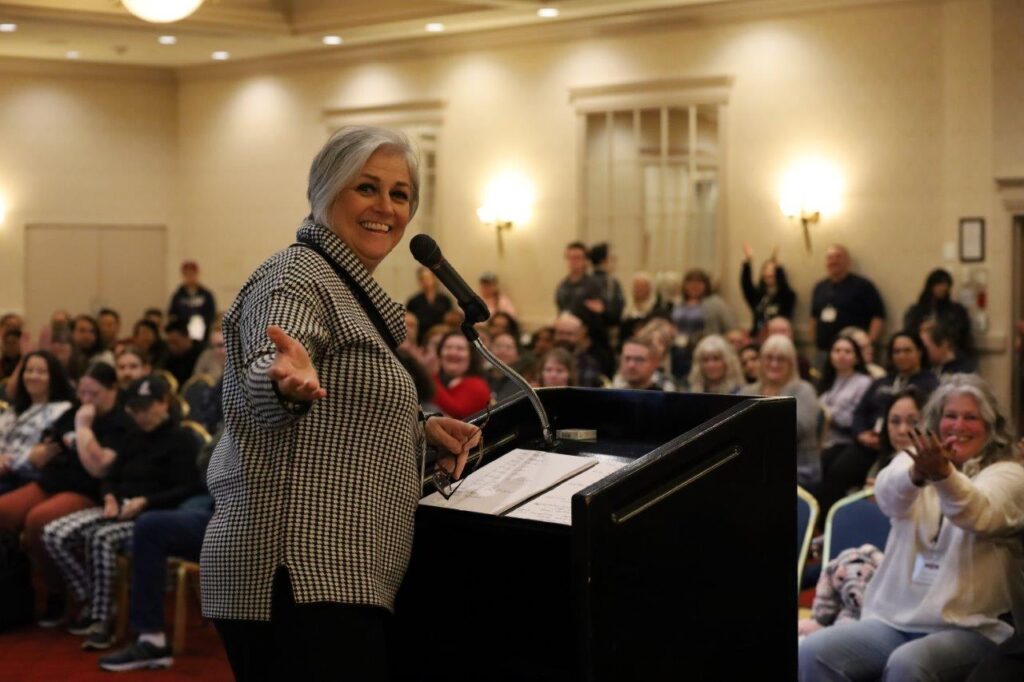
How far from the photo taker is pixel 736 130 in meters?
11.0

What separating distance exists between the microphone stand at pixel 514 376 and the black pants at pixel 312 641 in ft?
1.49

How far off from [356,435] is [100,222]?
13638 mm

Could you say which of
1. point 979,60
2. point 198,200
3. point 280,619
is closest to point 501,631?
point 280,619

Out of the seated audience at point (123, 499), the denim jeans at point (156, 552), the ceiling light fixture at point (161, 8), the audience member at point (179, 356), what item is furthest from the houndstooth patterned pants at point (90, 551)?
the audience member at point (179, 356)

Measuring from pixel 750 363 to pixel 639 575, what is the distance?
19.9 feet

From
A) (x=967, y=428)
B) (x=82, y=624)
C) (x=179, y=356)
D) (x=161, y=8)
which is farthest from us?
(x=179, y=356)

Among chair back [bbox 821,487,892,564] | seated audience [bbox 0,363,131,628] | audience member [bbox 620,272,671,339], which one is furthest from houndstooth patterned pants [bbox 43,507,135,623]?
audience member [bbox 620,272,671,339]

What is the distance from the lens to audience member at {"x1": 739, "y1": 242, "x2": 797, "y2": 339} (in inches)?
412

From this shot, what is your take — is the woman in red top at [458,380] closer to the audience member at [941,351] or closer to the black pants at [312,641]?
the audience member at [941,351]

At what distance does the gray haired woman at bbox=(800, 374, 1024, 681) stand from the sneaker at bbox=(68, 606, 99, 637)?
3589mm

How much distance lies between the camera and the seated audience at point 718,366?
706 cm

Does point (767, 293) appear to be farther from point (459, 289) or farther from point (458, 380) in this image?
point (459, 289)

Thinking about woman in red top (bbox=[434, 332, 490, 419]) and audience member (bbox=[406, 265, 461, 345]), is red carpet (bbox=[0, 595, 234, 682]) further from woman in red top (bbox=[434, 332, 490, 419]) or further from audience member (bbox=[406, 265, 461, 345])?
audience member (bbox=[406, 265, 461, 345])

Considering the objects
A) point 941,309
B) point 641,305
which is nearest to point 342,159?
point 941,309
